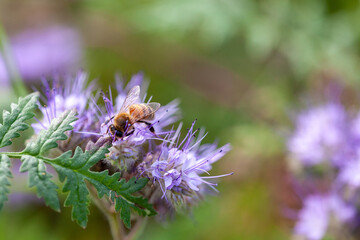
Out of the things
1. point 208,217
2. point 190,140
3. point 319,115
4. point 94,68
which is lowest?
point 190,140

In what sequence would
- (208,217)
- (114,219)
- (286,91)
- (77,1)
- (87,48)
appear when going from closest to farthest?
(114,219) < (208,217) < (286,91) < (87,48) < (77,1)

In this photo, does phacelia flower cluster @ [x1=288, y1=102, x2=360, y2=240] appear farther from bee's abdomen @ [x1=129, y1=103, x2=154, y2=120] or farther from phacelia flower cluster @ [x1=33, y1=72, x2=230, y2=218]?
bee's abdomen @ [x1=129, y1=103, x2=154, y2=120]

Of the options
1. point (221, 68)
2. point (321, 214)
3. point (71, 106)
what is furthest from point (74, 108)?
point (221, 68)

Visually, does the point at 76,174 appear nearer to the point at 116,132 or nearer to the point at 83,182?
the point at 83,182

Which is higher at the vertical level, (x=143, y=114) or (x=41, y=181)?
(x=143, y=114)

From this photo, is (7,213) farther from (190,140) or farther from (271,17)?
(271,17)

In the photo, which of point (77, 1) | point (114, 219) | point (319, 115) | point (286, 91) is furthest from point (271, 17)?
point (114, 219)

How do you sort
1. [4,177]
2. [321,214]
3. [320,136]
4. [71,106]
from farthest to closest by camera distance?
[320,136], [321,214], [71,106], [4,177]
